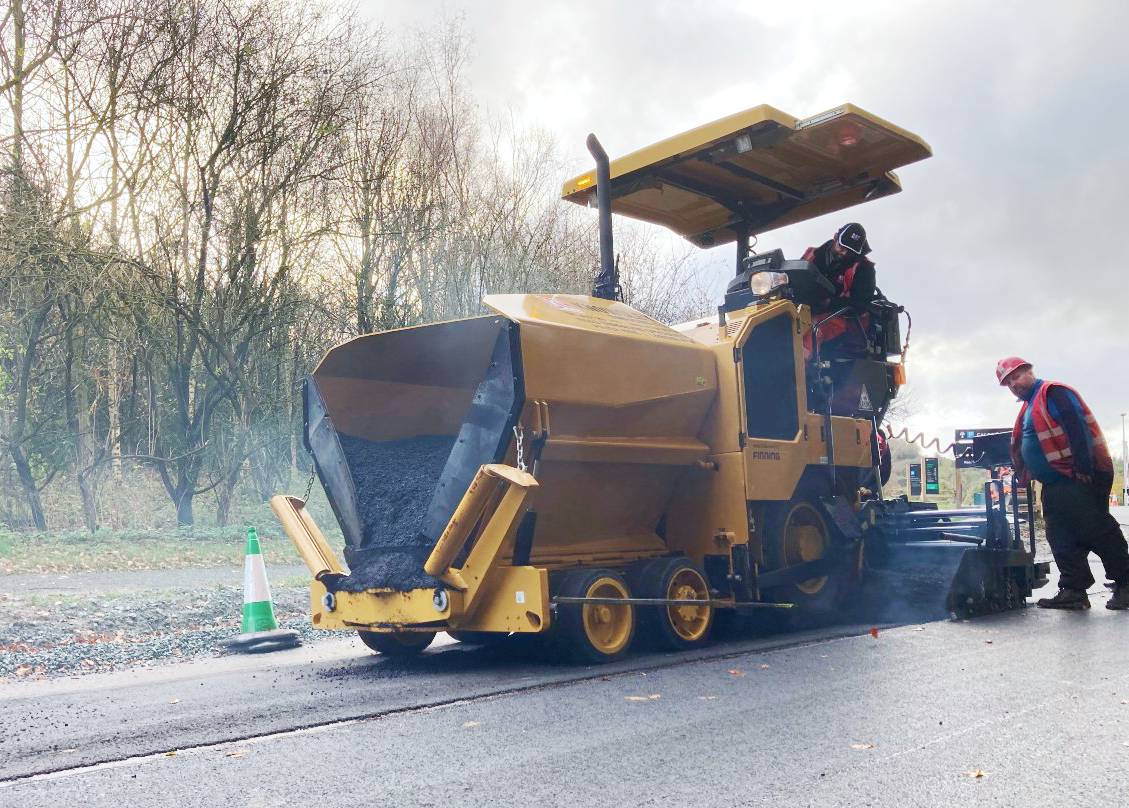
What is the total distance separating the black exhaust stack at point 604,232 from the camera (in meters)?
7.33

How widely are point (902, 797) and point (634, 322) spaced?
3916 mm

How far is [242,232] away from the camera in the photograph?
16.5m

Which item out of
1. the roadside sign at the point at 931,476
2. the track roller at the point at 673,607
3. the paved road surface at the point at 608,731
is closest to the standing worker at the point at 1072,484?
the paved road surface at the point at 608,731

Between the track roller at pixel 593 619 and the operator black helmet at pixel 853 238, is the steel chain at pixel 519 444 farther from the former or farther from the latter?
the operator black helmet at pixel 853 238

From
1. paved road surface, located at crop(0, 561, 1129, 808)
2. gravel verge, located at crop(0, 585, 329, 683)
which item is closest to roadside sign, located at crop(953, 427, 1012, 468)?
paved road surface, located at crop(0, 561, 1129, 808)

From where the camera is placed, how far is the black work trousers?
24.8 feet

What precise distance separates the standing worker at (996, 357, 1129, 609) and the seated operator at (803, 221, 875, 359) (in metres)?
1.25

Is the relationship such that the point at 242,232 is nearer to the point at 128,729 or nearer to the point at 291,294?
the point at 291,294

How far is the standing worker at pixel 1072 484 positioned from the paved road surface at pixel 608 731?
152cm

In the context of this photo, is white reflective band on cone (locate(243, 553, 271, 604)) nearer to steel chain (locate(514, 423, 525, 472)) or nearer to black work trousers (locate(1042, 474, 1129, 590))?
steel chain (locate(514, 423, 525, 472))

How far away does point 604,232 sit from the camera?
24.9 feet

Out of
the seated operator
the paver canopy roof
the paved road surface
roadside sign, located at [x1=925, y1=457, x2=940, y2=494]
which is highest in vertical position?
the paver canopy roof

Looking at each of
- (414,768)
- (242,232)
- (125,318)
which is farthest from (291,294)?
(414,768)

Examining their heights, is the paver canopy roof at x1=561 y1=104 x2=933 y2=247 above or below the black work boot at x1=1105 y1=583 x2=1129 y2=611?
above
